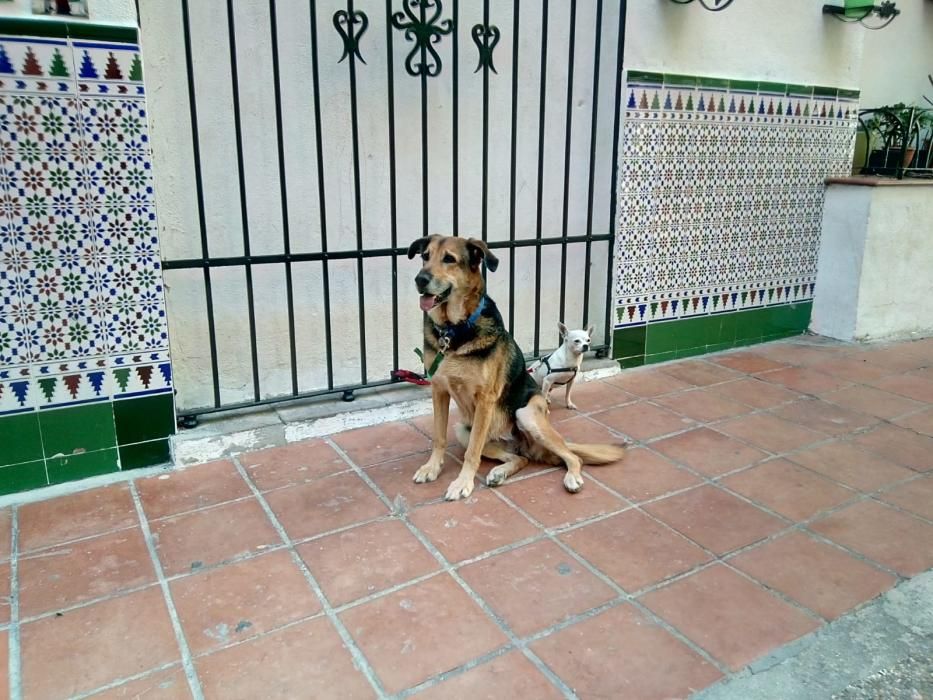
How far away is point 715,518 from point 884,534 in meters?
0.67

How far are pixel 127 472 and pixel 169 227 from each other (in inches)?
50.5

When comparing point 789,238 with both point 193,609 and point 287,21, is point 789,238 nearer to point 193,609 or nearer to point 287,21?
point 287,21

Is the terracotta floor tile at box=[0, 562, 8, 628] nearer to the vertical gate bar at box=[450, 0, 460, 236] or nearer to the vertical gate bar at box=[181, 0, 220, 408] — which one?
the vertical gate bar at box=[181, 0, 220, 408]

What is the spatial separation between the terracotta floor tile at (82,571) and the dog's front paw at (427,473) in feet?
3.92

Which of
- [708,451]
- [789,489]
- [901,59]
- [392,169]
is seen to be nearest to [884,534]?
[789,489]

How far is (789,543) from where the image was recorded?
2877 mm

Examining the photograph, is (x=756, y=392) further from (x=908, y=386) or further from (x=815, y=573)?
(x=815, y=573)

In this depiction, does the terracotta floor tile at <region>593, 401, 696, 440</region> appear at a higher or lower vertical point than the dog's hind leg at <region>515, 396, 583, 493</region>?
lower

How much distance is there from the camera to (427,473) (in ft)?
11.1

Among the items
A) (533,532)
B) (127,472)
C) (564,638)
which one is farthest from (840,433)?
(127,472)

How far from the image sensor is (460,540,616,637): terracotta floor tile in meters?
2.43

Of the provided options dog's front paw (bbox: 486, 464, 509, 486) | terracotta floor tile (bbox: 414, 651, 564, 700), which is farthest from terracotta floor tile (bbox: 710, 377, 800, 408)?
terracotta floor tile (bbox: 414, 651, 564, 700)

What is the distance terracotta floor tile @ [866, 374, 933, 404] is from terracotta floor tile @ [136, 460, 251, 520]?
13.5 ft

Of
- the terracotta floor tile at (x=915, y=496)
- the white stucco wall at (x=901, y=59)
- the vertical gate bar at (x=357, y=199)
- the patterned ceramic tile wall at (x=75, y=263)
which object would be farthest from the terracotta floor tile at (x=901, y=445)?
the patterned ceramic tile wall at (x=75, y=263)
